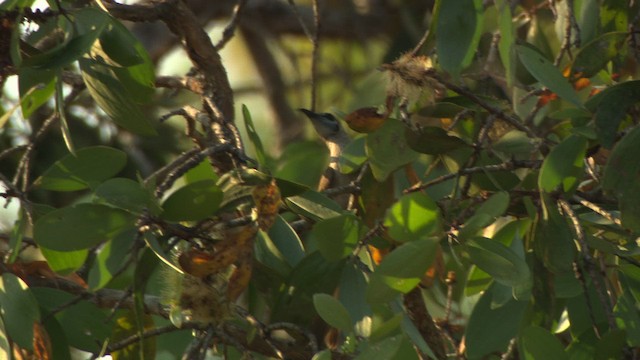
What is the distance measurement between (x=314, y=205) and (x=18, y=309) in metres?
0.40

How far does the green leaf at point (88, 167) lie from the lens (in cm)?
148

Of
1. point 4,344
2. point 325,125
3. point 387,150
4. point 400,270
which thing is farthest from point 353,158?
point 325,125

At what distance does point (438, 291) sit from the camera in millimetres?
2219

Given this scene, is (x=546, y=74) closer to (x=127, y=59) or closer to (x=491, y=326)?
(x=491, y=326)

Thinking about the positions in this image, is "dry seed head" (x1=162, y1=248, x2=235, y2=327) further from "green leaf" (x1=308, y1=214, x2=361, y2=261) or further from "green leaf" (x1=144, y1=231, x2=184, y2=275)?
"green leaf" (x1=308, y1=214, x2=361, y2=261)

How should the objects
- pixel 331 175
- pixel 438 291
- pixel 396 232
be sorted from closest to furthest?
pixel 396 232 → pixel 331 175 → pixel 438 291

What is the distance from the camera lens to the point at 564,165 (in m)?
1.35

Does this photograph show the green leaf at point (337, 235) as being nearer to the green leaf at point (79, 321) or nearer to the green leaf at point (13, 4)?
the green leaf at point (79, 321)

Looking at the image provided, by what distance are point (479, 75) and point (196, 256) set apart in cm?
89

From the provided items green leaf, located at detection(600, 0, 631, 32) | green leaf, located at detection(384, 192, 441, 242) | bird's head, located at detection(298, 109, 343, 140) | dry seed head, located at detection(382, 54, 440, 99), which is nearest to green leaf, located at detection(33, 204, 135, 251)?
green leaf, located at detection(384, 192, 441, 242)

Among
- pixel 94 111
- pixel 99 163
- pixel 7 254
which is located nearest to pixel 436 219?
pixel 99 163

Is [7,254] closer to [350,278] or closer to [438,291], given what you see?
[350,278]

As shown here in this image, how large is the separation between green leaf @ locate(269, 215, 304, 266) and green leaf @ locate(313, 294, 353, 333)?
303mm

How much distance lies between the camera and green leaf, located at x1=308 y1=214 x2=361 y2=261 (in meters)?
1.35
